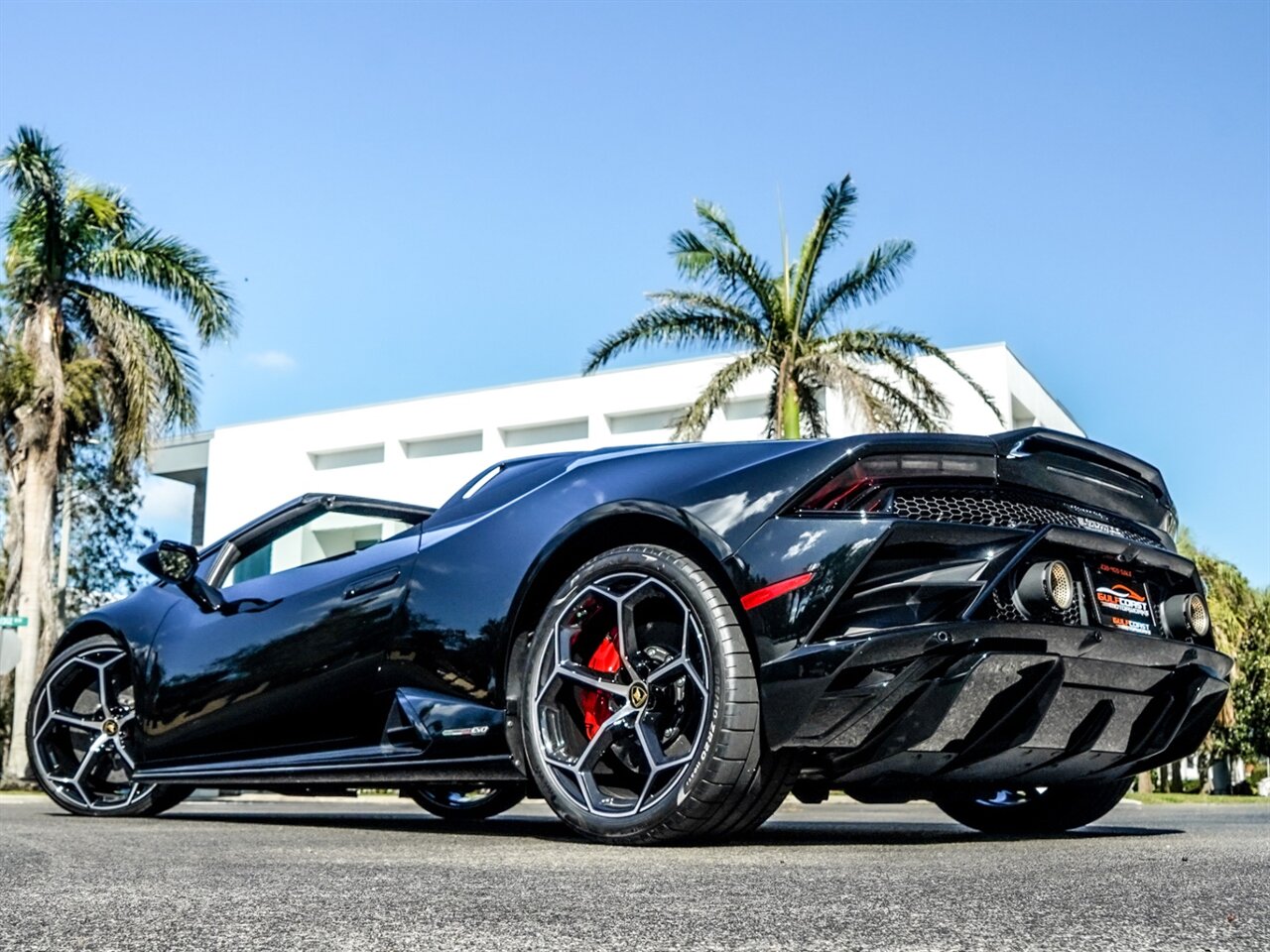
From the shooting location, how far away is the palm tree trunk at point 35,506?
19438mm

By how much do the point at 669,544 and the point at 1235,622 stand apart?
28.7m

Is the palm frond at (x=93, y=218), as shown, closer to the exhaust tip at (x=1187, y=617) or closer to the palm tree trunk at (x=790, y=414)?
the palm tree trunk at (x=790, y=414)

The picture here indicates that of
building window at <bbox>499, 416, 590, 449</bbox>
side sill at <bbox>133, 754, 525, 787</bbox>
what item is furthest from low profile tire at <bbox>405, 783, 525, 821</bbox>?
building window at <bbox>499, 416, 590, 449</bbox>

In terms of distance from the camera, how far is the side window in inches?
217

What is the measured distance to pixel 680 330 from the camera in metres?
19.7

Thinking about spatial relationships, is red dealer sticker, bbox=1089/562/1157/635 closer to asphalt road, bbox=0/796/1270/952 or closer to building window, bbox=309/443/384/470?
asphalt road, bbox=0/796/1270/952

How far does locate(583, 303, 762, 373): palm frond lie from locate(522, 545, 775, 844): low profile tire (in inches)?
618

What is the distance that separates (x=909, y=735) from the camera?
11.7 ft

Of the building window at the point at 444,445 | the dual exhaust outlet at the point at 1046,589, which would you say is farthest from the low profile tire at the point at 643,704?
the building window at the point at 444,445

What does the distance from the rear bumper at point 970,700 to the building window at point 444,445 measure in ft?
121

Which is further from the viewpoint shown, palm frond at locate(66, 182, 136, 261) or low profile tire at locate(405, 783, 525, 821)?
palm frond at locate(66, 182, 136, 261)

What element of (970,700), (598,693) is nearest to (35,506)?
(598,693)

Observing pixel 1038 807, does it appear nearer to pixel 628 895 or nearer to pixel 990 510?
pixel 990 510

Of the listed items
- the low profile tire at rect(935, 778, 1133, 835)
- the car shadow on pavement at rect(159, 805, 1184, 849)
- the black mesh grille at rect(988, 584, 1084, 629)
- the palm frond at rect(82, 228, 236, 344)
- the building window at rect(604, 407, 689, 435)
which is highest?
the building window at rect(604, 407, 689, 435)
